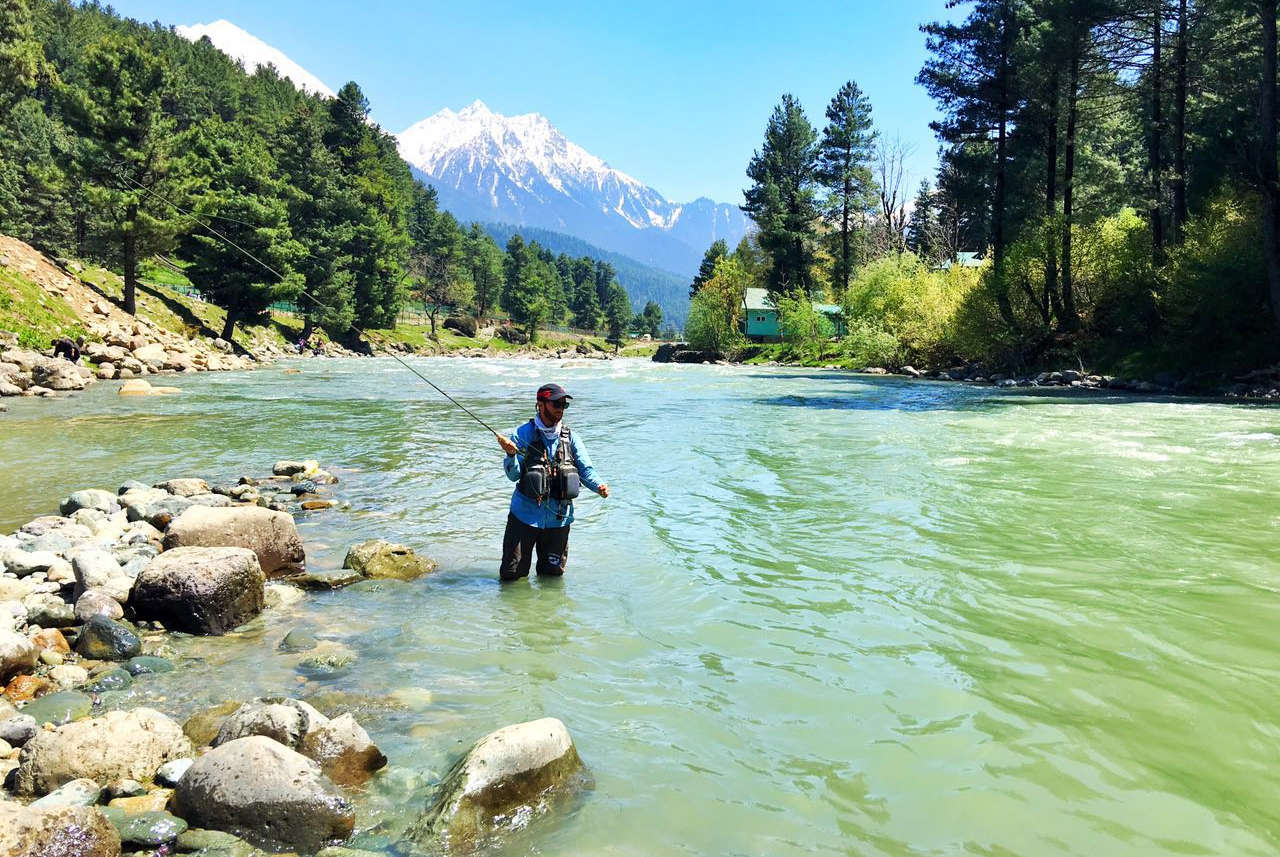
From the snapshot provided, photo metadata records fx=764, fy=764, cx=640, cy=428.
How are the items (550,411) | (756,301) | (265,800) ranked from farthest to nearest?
(756,301) < (550,411) < (265,800)

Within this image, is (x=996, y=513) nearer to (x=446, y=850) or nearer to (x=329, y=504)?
(x=446, y=850)

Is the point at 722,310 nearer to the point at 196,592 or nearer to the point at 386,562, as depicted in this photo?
the point at 386,562

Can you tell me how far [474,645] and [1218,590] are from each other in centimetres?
718

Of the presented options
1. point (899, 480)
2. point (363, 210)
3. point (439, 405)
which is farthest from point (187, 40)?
point (899, 480)

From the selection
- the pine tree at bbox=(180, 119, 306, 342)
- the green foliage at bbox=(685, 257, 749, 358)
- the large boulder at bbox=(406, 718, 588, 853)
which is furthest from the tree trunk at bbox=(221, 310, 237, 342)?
the large boulder at bbox=(406, 718, 588, 853)

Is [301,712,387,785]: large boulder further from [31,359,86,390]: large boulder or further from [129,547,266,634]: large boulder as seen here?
[31,359,86,390]: large boulder

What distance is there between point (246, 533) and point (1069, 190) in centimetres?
3853

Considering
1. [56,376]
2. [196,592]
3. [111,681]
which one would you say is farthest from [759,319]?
[111,681]

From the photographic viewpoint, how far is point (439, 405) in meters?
29.7

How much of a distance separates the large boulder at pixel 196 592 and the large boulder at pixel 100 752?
234 centimetres

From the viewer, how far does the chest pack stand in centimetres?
784

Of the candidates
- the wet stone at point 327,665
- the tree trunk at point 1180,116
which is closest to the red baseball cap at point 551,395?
the wet stone at point 327,665

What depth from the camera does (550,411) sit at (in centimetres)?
788

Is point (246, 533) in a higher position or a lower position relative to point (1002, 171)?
lower
